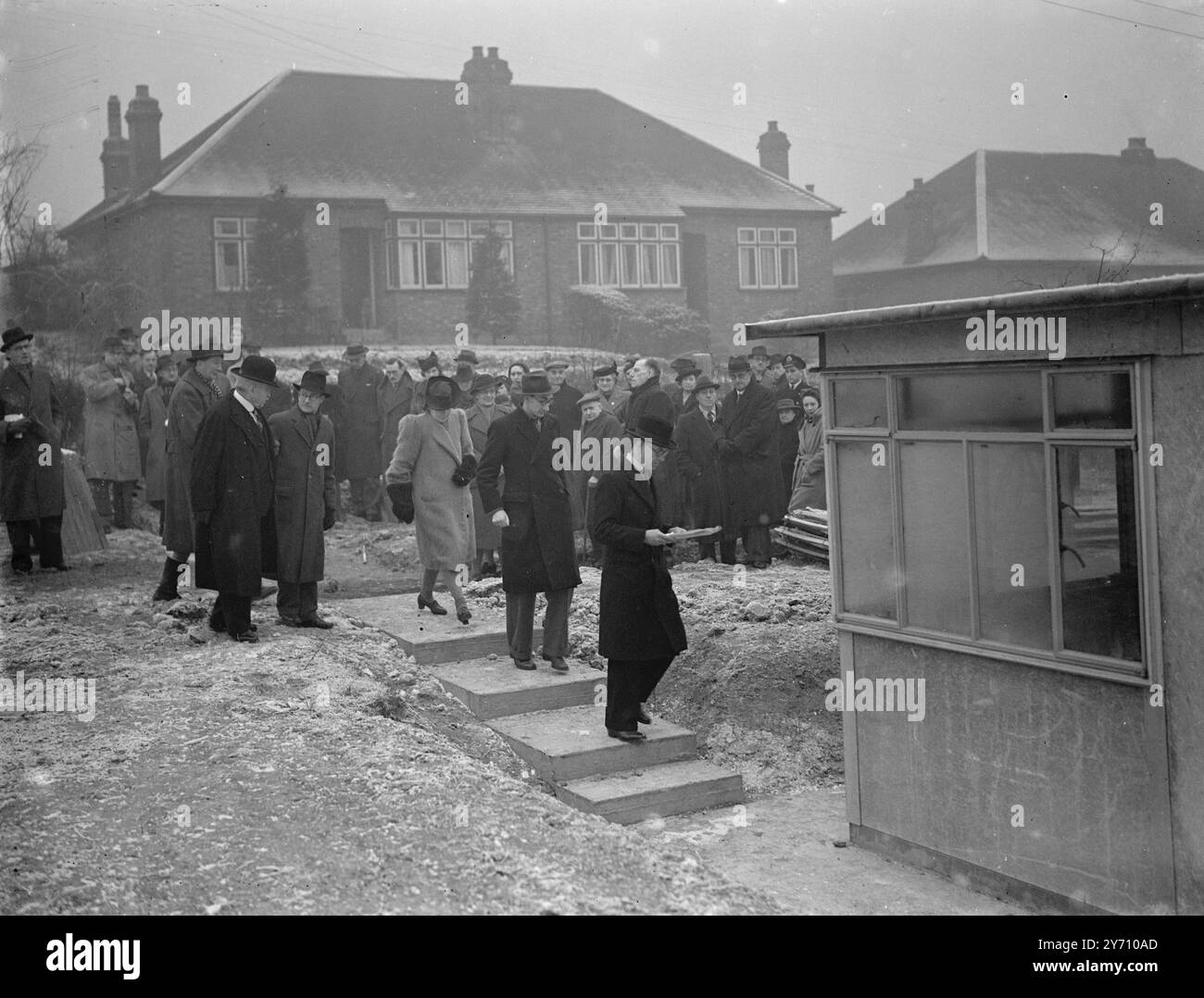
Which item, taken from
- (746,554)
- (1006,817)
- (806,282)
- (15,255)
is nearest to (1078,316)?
(1006,817)

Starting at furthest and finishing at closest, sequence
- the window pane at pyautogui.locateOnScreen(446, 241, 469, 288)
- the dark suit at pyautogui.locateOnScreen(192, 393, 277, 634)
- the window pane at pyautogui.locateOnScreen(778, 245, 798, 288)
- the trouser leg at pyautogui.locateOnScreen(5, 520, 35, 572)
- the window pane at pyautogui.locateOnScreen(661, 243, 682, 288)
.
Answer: the window pane at pyautogui.locateOnScreen(778, 245, 798, 288) < the window pane at pyautogui.locateOnScreen(661, 243, 682, 288) < the window pane at pyautogui.locateOnScreen(446, 241, 469, 288) < the trouser leg at pyautogui.locateOnScreen(5, 520, 35, 572) < the dark suit at pyautogui.locateOnScreen(192, 393, 277, 634)

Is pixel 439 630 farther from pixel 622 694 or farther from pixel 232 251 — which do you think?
pixel 232 251

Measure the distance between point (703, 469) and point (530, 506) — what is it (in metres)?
4.32

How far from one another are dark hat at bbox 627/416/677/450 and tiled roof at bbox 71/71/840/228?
2421 cm

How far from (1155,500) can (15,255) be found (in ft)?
70.4

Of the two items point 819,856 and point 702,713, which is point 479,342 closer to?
point 702,713

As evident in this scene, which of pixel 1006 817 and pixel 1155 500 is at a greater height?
pixel 1155 500

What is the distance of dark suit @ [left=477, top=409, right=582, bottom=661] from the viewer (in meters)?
9.45

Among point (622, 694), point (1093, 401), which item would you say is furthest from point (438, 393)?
point (1093, 401)

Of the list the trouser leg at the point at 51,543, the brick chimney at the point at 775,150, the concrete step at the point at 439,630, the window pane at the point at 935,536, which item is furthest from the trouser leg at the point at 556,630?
the brick chimney at the point at 775,150

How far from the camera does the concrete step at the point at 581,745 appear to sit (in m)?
8.48

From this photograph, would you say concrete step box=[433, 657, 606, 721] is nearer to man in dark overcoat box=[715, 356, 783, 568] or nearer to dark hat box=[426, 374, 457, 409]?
dark hat box=[426, 374, 457, 409]

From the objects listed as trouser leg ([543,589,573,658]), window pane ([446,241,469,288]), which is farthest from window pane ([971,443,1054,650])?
window pane ([446,241,469,288])
